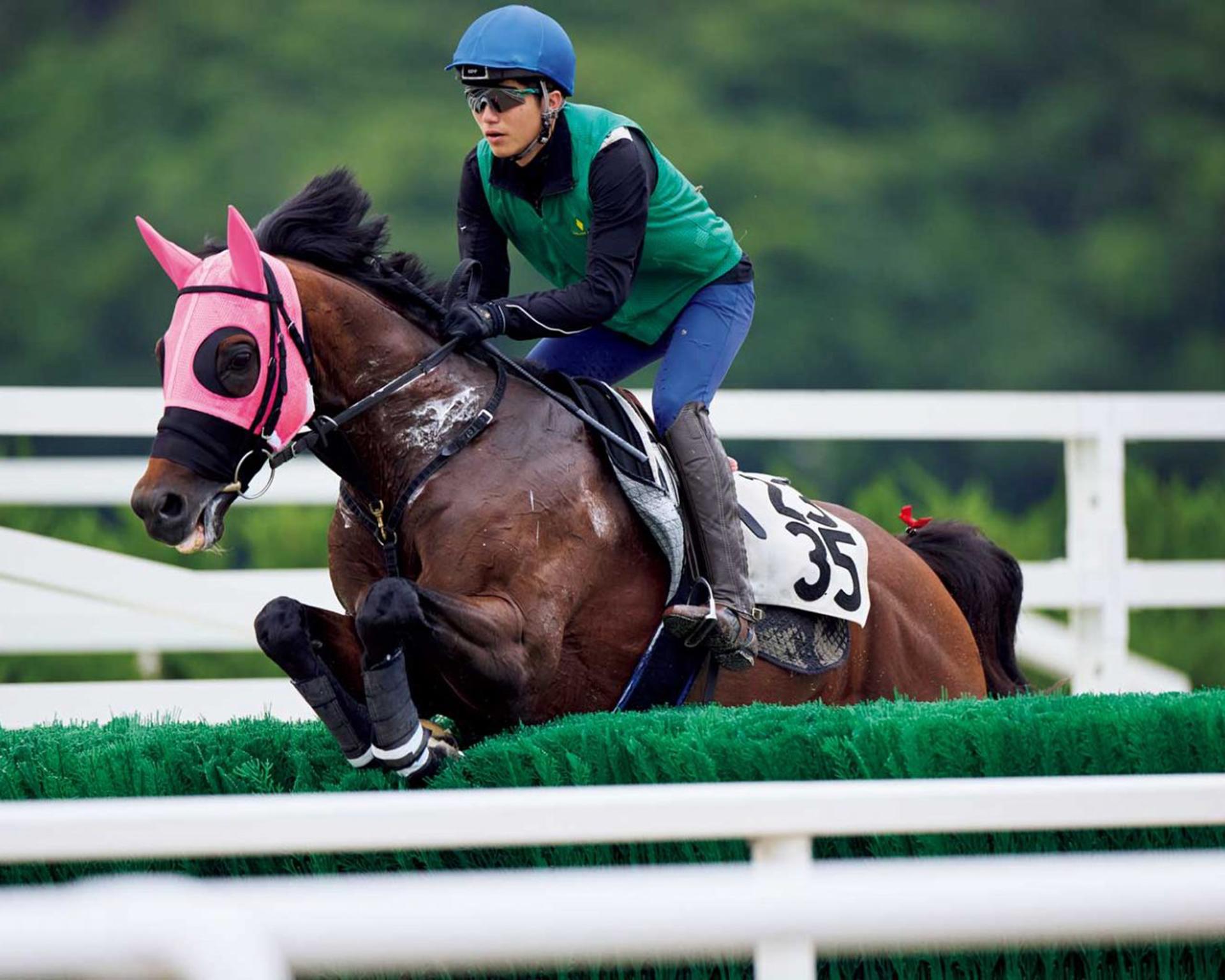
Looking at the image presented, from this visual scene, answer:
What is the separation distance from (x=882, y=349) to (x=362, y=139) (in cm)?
756

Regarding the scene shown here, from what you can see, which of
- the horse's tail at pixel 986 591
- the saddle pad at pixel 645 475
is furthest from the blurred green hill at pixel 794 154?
the saddle pad at pixel 645 475

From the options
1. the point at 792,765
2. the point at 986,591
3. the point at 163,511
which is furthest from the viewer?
the point at 986,591

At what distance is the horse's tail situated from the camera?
6020mm

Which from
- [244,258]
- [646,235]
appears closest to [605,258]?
[646,235]

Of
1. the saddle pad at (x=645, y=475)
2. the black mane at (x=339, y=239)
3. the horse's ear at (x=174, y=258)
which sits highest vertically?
the black mane at (x=339, y=239)

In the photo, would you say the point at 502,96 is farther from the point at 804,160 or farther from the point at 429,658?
the point at 804,160

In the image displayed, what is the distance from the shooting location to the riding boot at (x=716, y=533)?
15.1 ft

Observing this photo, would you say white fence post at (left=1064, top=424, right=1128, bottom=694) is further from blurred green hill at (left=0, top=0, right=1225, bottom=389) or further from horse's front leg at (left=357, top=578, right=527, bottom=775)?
blurred green hill at (left=0, top=0, right=1225, bottom=389)

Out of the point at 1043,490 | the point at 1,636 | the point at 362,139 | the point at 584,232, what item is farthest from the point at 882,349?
the point at 584,232

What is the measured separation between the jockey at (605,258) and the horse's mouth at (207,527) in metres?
0.77

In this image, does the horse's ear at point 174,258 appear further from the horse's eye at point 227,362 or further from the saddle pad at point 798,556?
the saddle pad at point 798,556

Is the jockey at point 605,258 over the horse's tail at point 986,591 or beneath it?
over

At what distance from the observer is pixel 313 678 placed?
4.02 m

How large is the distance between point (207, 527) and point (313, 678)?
1.45 feet
